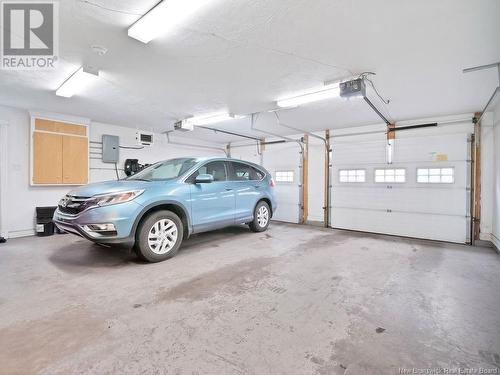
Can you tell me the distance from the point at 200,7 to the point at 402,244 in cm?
506

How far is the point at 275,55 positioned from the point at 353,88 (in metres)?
1.16

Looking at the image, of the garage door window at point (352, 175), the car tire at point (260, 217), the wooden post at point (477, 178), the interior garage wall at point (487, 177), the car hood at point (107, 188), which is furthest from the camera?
Answer: the garage door window at point (352, 175)

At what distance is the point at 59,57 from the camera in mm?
2762

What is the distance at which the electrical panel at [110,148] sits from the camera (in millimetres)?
5984

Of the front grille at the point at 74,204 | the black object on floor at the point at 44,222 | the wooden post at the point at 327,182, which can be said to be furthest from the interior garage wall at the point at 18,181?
the wooden post at the point at 327,182

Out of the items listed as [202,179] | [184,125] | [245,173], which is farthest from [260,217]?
[184,125]

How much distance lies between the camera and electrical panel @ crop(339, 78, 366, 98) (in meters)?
3.03

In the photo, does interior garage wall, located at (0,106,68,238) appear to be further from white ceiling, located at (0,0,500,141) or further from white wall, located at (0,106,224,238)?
white ceiling, located at (0,0,500,141)

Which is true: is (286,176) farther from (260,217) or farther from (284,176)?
(260,217)

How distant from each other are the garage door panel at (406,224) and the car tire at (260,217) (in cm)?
198

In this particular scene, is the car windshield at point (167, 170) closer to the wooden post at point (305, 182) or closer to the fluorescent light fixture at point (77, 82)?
the fluorescent light fixture at point (77, 82)

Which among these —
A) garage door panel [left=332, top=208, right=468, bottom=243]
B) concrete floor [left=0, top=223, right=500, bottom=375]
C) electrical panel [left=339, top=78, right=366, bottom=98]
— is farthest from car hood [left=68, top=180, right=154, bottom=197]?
garage door panel [left=332, top=208, right=468, bottom=243]

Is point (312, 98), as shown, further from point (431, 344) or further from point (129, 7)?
point (431, 344)

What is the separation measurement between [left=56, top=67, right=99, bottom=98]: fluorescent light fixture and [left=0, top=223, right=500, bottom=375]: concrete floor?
8.40 feet
